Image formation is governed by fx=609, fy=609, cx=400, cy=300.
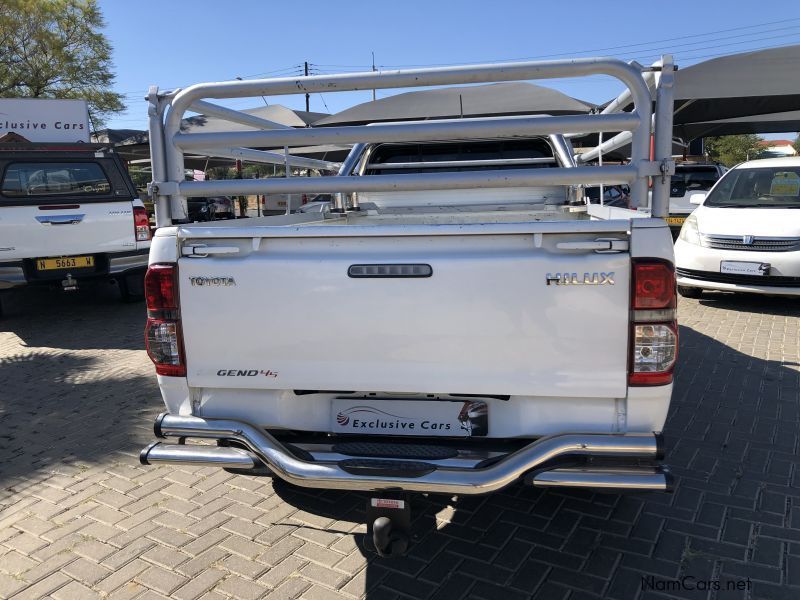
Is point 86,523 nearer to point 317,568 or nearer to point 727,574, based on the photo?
point 317,568

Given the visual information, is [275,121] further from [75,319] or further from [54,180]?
[75,319]

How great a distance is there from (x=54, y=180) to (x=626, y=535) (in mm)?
7273

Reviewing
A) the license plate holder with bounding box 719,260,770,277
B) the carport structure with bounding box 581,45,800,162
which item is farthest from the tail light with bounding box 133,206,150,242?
the license plate holder with bounding box 719,260,770,277

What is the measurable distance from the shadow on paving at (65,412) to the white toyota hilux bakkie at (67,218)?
4.66 ft

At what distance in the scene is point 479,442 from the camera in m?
2.48

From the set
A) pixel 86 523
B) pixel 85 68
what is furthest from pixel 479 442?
pixel 85 68

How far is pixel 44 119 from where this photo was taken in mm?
11016

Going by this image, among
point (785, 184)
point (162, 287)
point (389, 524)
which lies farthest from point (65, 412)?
point (785, 184)

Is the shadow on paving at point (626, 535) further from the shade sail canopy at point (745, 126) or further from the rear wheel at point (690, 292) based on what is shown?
the shade sail canopy at point (745, 126)

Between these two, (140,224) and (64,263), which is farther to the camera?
(140,224)

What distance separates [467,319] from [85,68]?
3213 cm

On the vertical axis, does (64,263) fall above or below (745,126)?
below

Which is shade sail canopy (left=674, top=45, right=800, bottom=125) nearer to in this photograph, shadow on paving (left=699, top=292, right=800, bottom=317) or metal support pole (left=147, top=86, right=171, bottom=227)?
shadow on paving (left=699, top=292, right=800, bottom=317)

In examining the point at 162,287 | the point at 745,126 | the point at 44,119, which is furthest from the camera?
the point at 745,126
